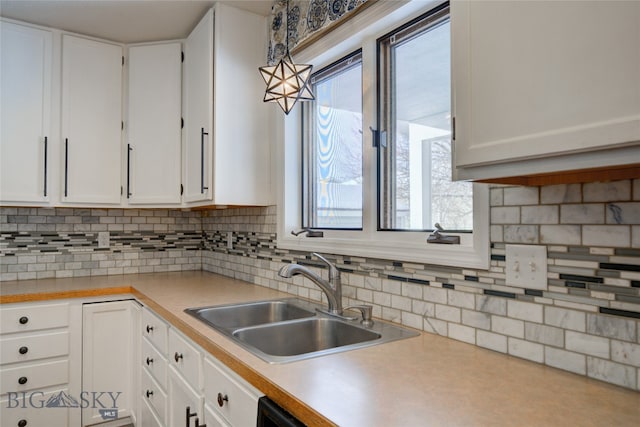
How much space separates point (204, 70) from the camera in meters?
2.44

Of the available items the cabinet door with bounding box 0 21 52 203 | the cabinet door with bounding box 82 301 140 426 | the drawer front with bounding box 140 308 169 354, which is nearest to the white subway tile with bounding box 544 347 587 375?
the drawer front with bounding box 140 308 169 354

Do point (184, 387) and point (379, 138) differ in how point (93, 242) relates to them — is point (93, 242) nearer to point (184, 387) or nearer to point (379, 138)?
point (184, 387)

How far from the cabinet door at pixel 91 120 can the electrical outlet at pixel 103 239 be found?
1.25ft

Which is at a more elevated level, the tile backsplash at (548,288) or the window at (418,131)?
the window at (418,131)

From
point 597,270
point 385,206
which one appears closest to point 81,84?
point 385,206

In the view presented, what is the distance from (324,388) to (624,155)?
756 mm

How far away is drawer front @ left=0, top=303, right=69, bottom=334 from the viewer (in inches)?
85.5

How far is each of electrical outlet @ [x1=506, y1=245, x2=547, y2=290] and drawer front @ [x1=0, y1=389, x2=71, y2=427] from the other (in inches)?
95.5

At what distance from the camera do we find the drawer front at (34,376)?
2.19 metres

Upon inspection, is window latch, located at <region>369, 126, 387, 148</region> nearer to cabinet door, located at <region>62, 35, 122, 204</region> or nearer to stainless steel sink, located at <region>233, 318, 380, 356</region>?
stainless steel sink, located at <region>233, 318, 380, 356</region>

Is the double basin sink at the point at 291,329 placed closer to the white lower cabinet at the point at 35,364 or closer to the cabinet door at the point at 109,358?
the cabinet door at the point at 109,358

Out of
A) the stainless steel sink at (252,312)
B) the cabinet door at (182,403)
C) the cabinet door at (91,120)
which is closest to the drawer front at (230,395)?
the cabinet door at (182,403)

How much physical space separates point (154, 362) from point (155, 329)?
173 millimetres

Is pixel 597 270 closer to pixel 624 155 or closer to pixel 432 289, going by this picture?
pixel 624 155
